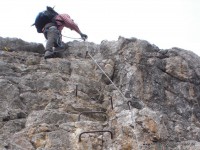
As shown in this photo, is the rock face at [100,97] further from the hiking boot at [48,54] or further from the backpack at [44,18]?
the backpack at [44,18]

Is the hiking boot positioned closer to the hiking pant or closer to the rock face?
the rock face

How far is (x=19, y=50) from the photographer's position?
1256cm

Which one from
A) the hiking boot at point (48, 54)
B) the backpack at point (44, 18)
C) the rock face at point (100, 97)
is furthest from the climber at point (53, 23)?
the hiking boot at point (48, 54)

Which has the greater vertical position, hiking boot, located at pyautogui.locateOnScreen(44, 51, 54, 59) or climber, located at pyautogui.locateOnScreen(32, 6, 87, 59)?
climber, located at pyautogui.locateOnScreen(32, 6, 87, 59)

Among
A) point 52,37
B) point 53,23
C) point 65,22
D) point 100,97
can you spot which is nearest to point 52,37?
point 52,37

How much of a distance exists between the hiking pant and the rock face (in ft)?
1.41

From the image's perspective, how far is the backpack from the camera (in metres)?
13.7

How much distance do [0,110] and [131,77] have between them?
11.7ft

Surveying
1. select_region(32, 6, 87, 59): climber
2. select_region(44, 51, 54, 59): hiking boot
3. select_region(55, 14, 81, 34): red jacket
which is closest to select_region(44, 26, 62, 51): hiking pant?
select_region(32, 6, 87, 59): climber

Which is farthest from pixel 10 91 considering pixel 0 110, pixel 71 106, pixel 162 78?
pixel 162 78

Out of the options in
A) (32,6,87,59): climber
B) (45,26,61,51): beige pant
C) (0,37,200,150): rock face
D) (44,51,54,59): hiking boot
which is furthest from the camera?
(32,6,87,59): climber

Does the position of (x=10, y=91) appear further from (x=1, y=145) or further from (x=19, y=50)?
(x=19, y=50)

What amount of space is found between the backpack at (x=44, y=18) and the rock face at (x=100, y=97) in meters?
1.31

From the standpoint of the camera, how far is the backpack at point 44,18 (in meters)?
13.7
